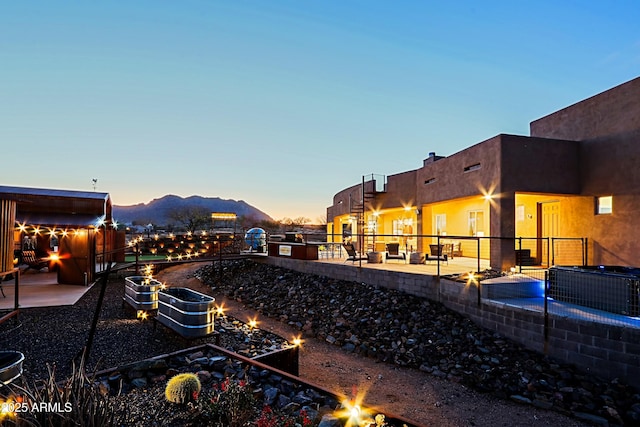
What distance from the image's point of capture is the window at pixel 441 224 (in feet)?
51.1

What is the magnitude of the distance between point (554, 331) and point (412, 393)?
2857 millimetres

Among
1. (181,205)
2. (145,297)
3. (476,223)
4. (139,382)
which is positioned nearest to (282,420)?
(139,382)

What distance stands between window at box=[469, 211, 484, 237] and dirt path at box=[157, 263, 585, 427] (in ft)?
30.0

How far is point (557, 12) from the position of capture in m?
12.2

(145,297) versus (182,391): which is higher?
(182,391)

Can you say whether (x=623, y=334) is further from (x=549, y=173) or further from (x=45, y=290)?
(x=45, y=290)

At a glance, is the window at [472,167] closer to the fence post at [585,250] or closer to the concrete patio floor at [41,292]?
the fence post at [585,250]

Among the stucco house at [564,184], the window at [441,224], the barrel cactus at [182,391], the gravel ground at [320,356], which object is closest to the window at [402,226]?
the window at [441,224]

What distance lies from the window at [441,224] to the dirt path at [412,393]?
396 inches

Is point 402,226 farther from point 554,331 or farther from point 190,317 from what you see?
point 190,317

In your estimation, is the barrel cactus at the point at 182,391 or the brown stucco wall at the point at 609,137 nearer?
the barrel cactus at the point at 182,391

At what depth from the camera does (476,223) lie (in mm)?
13891

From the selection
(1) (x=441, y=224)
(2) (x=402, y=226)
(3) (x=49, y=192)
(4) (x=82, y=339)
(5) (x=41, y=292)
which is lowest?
(4) (x=82, y=339)

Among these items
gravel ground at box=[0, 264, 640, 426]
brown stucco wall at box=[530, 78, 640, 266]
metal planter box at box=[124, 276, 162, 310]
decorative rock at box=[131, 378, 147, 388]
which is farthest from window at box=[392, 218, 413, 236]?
decorative rock at box=[131, 378, 147, 388]
